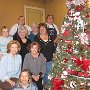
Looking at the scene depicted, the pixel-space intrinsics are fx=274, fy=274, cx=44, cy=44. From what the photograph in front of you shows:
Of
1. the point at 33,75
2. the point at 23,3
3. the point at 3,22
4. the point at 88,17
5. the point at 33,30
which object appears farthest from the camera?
the point at 23,3

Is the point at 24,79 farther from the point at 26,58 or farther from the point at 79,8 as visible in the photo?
the point at 79,8

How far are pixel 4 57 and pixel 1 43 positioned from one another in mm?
663

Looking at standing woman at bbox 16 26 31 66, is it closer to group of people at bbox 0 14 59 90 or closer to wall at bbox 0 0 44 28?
group of people at bbox 0 14 59 90

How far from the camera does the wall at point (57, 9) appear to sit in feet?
27.2

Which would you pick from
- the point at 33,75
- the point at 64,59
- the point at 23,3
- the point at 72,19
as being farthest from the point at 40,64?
the point at 23,3

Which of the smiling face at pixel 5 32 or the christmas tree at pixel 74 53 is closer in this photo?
the christmas tree at pixel 74 53

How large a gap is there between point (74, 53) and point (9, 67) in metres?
1.15

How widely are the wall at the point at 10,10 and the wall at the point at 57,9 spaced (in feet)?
2.10

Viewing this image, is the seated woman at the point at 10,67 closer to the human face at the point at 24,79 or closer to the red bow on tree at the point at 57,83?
the human face at the point at 24,79

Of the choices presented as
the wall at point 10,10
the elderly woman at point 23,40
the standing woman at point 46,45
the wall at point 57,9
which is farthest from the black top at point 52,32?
the wall at point 57,9

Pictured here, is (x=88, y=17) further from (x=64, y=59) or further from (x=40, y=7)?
(x=40, y=7)

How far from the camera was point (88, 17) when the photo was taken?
461 centimetres

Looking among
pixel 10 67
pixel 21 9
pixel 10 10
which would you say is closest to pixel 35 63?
pixel 10 67

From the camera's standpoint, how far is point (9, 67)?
473 cm
